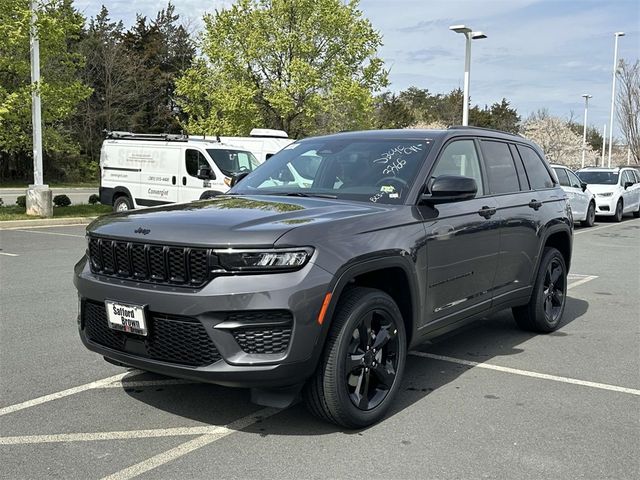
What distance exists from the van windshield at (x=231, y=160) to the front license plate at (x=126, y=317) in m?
12.4

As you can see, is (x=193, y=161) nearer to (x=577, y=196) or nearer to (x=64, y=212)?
(x=64, y=212)

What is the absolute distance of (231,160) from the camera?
16.6 meters

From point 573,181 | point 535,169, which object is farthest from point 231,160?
point 535,169

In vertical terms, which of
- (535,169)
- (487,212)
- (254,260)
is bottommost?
(254,260)

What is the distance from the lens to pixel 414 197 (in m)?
4.47

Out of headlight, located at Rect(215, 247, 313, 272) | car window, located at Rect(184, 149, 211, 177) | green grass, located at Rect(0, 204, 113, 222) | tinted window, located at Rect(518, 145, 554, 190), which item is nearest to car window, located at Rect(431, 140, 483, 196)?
tinted window, located at Rect(518, 145, 554, 190)

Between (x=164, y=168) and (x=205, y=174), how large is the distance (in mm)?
1551

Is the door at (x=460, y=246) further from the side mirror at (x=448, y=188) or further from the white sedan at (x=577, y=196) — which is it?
the white sedan at (x=577, y=196)

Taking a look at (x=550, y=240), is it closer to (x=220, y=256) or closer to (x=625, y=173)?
(x=220, y=256)

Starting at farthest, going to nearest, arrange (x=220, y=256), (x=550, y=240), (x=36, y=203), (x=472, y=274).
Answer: (x=36, y=203) → (x=550, y=240) → (x=472, y=274) → (x=220, y=256)

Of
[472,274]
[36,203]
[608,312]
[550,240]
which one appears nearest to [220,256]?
[472,274]

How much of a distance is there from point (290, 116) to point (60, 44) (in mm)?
13596

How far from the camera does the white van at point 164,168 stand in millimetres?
16219

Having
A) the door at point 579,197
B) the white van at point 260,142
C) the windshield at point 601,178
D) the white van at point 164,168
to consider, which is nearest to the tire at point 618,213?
the windshield at point 601,178
